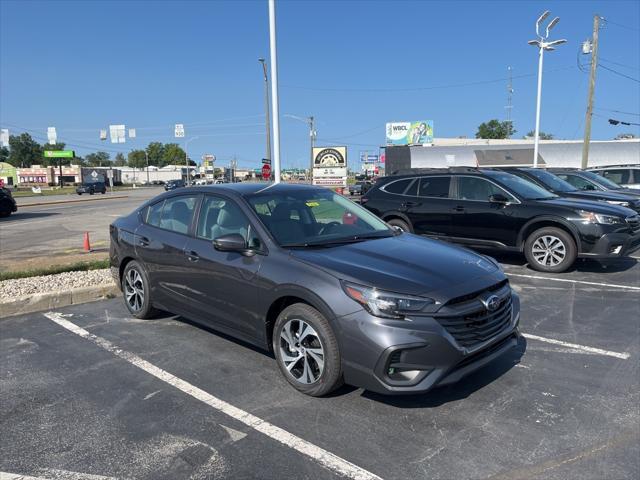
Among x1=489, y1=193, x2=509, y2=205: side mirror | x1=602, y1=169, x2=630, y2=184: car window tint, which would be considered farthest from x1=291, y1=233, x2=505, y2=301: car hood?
x1=602, y1=169, x2=630, y2=184: car window tint

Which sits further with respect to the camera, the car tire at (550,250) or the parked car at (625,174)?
the parked car at (625,174)

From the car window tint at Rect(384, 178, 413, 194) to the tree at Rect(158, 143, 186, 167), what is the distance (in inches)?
6414

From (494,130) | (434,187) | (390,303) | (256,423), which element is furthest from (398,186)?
(494,130)

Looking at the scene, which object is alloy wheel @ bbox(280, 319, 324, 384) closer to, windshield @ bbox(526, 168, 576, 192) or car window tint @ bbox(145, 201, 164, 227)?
car window tint @ bbox(145, 201, 164, 227)

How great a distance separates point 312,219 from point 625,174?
15.7m

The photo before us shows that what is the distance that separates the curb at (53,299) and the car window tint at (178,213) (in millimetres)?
Answer: 2112

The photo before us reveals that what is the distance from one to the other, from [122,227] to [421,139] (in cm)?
7512

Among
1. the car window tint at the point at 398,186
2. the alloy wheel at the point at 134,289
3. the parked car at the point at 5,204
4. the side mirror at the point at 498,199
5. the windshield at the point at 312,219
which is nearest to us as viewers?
the windshield at the point at 312,219

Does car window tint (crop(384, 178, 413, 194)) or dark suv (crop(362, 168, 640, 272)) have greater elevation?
car window tint (crop(384, 178, 413, 194))

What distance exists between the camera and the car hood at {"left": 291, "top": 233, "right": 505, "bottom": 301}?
11.2 feet

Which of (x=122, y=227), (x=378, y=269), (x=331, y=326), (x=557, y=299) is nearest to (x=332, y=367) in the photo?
(x=331, y=326)

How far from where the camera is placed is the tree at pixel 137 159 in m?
157

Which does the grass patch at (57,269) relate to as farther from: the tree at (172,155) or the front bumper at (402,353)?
the tree at (172,155)

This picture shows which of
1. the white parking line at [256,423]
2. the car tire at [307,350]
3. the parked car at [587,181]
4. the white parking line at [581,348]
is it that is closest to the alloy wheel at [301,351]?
the car tire at [307,350]
